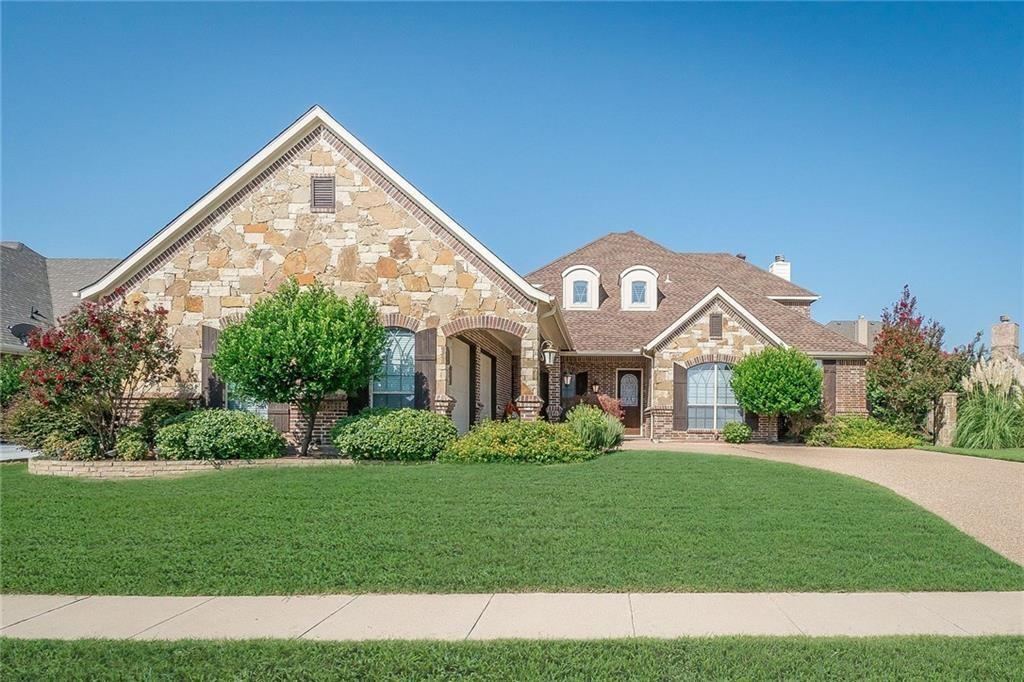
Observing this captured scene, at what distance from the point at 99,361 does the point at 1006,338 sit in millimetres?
26222

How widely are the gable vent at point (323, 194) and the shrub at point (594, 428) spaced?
657cm

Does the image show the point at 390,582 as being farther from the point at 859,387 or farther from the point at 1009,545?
the point at 859,387

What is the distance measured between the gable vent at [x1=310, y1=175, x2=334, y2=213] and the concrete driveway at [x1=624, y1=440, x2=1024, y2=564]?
994cm

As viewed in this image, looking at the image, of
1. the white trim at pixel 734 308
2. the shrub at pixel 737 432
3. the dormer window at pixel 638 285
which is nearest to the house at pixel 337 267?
the white trim at pixel 734 308

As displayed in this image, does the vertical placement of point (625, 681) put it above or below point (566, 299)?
below

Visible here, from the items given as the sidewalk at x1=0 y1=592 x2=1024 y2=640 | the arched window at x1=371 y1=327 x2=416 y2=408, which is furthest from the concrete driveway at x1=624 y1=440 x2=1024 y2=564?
the arched window at x1=371 y1=327 x2=416 y2=408

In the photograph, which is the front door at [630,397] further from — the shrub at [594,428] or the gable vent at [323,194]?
the gable vent at [323,194]

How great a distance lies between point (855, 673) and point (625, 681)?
4.74 feet

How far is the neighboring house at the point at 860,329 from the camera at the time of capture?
31.6 m

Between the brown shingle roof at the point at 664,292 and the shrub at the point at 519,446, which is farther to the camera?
the brown shingle roof at the point at 664,292

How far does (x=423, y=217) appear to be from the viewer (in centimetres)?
1619

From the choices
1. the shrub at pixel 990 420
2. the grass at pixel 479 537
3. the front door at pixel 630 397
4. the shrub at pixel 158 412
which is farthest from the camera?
the front door at pixel 630 397

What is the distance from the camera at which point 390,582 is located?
23.1ft

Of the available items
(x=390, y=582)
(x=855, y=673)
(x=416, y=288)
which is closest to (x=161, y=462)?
(x=416, y=288)
